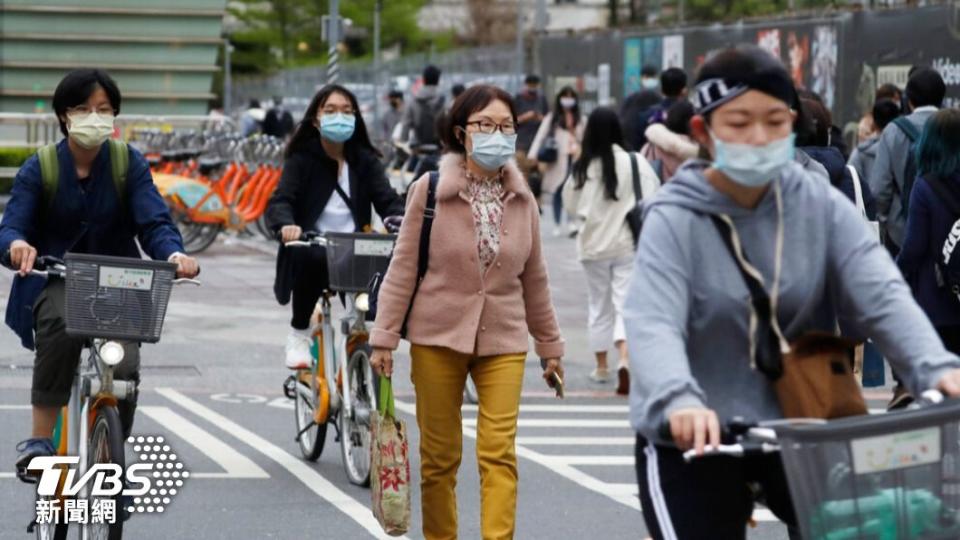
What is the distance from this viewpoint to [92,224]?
7.19 m

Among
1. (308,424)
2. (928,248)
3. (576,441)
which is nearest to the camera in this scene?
(928,248)

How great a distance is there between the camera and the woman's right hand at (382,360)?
7016 mm

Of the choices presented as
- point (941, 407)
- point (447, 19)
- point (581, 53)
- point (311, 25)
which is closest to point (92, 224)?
point (941, 407)

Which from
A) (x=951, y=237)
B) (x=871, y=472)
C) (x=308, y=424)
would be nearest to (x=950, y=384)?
(x=871, y=472)

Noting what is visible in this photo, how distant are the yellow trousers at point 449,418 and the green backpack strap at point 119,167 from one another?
1.21 metres

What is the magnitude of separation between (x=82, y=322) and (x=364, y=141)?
10.5 ft

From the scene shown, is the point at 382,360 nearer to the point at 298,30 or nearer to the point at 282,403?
the point at 282,403

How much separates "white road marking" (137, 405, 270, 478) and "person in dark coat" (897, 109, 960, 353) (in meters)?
3.22

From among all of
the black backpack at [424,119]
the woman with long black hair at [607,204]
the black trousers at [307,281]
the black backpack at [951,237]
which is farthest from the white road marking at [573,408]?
the black backpack at [424,119]

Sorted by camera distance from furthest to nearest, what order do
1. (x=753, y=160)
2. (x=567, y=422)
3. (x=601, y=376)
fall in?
(x=601, y=376)
(x=567, y=422)
(x=753, y=160)

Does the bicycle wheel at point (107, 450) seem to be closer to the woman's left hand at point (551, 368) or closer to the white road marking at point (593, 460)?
the woman's left hand at point (551, 368)

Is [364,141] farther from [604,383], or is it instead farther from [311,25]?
[311,25]

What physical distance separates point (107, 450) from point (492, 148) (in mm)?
1690

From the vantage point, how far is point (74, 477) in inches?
273
